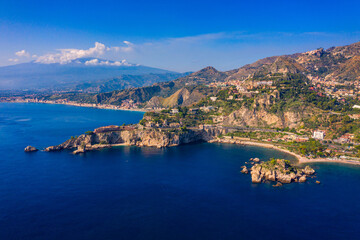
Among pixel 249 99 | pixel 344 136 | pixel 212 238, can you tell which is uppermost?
pixel 249 99

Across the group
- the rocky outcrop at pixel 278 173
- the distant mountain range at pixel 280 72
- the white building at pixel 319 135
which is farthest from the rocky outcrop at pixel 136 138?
the distant mountain range at pixel 280 72

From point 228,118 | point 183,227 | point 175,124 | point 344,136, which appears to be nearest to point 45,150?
point 175,124

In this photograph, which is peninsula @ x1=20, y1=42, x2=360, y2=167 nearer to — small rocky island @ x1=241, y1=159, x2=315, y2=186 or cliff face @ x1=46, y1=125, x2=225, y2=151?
cliff face @ x1=46, y1=125, x2=225, y2=151

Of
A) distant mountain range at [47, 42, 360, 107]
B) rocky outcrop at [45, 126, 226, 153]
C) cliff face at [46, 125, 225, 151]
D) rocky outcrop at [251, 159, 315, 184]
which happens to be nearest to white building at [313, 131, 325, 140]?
rocky outcrop at [251, 159, 315, 184]

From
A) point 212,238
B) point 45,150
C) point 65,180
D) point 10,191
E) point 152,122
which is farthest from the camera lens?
point 152,122

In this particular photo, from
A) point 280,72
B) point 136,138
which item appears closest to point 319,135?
point 136,138

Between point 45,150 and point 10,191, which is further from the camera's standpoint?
point 45,150

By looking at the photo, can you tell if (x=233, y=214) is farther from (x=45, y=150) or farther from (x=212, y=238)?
(x=45, y=150)
